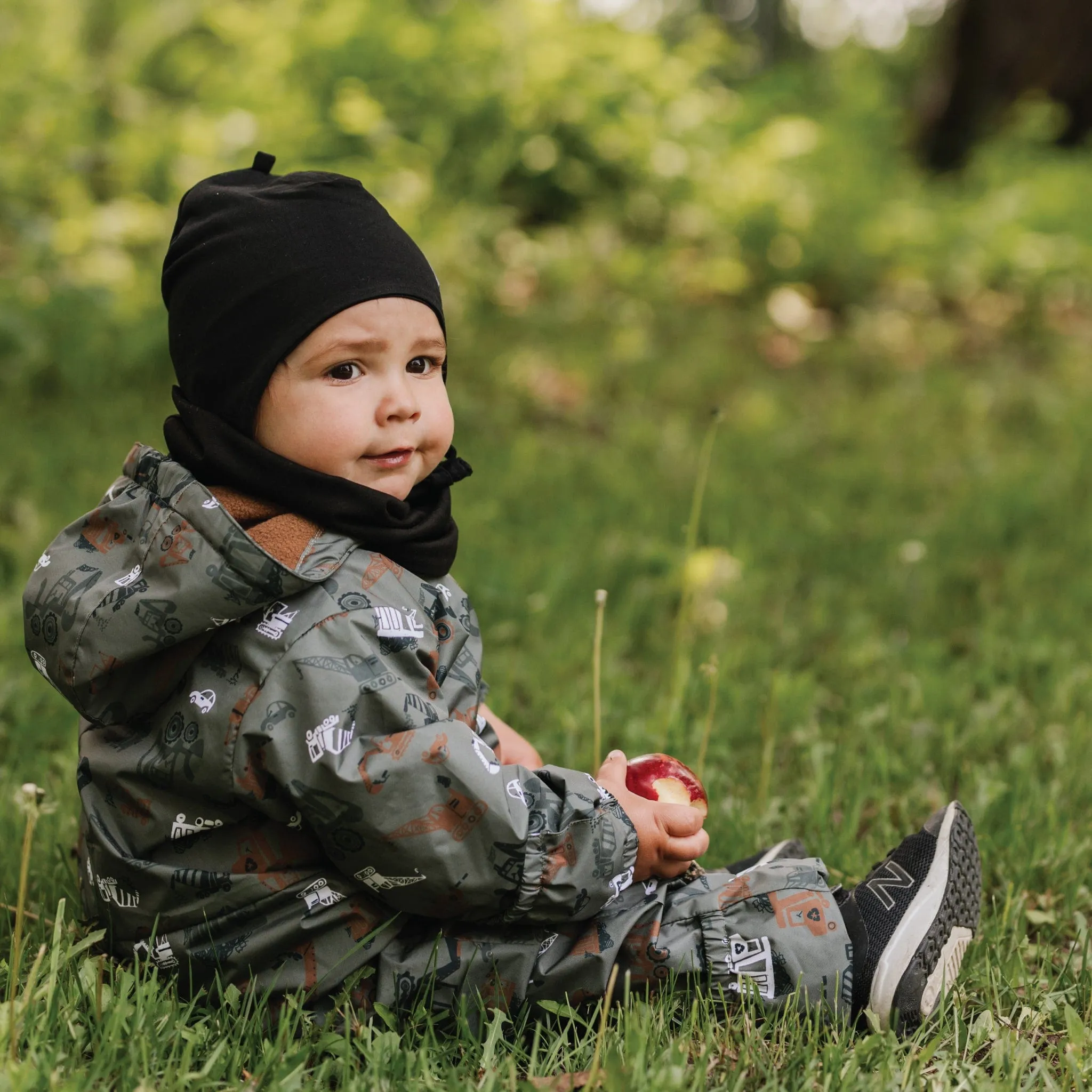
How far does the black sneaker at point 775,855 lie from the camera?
7.97 ft

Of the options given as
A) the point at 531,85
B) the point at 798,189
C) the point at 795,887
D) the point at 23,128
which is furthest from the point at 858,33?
the point at 795,887

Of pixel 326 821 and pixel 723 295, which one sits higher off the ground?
pixel 723 295

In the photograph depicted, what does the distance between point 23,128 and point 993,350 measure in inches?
212

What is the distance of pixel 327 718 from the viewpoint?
180 centimetres

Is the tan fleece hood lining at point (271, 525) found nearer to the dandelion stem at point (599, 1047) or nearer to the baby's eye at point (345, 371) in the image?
the baby's eye at point (345, 371)

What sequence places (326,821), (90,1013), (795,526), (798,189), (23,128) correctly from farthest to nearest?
1. (798,189)
2. (23,128)
3. (795,526)
4. (90,1013)
5. (326,821)

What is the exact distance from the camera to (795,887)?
2.20m

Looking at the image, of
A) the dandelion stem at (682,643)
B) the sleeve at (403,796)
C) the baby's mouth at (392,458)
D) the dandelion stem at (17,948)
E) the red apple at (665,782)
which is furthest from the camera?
the dandelion stem at (682,643)

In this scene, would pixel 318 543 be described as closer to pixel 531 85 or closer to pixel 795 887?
pixel 795 887

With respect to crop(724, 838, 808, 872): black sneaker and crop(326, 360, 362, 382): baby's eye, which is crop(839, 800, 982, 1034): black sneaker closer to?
crop(724, 838, 808, 872): black sneaker

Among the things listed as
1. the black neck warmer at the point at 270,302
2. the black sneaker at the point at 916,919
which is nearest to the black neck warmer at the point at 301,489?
the black neck warmer at the point at 270,302

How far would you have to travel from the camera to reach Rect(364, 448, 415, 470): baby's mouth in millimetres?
2020

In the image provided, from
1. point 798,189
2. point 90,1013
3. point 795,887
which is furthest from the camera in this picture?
point 798,189

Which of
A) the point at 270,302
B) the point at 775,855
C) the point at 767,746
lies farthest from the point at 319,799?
the point at 767,746
